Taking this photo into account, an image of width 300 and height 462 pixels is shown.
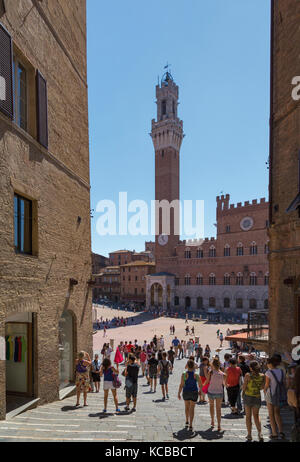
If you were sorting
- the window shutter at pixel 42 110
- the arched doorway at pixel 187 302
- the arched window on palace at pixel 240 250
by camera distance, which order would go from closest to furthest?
the window shutter at pixel 42 110, the arched window on palace at pixel 240 250, the arched doorway at pixel 187 302

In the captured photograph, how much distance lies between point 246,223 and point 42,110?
4342cm

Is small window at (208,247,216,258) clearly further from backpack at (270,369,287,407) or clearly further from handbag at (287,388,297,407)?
handbag at (287,388,297,407)

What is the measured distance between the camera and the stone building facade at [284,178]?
29.3 feet

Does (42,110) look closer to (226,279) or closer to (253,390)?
(253,390)

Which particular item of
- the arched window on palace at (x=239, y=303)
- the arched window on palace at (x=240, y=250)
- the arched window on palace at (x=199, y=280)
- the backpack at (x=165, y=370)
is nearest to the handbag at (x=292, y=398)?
the backpack at (x=165, y=370)

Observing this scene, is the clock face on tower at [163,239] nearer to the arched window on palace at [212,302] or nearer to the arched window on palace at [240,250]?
the arched window on palace at [212,302]

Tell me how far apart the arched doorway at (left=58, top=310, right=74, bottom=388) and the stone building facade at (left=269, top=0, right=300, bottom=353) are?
21.2 ft

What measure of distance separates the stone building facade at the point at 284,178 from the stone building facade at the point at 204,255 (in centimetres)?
3629

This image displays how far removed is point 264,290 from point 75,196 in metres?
39.7

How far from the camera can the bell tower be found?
56.7 metres

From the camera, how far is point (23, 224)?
751 centimetres

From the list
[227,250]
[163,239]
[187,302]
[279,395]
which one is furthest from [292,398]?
[163,239]

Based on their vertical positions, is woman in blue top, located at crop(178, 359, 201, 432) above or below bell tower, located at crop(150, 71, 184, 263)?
below

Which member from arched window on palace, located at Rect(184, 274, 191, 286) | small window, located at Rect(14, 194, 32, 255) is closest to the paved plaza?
small window, located at Rect(14, 194, 32, 255)
